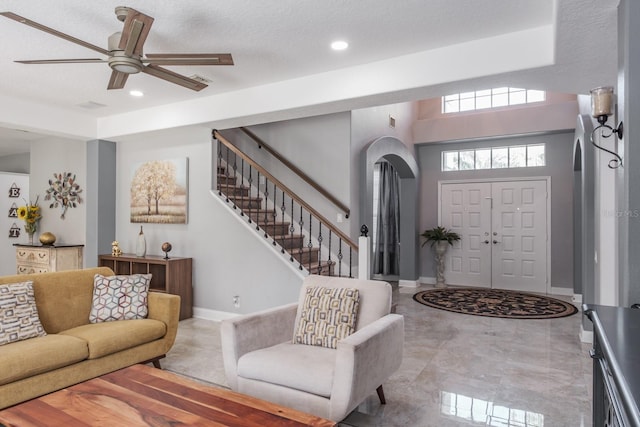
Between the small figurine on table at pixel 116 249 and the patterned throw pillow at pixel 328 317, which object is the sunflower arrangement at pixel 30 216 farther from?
the patterned throw pillow at pixel 328 317

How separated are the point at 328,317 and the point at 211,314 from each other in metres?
2.96

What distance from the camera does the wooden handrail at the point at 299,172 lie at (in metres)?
5.69

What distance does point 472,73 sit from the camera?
131 inches

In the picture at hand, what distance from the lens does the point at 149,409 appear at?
196 centimetres

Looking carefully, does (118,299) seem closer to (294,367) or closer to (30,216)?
(294,367)

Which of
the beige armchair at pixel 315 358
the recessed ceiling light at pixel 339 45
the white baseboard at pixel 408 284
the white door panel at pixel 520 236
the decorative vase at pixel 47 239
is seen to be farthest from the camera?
the white baseboard at pixel 408 284

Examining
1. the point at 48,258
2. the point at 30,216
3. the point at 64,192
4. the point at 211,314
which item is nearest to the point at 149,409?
the point at 211,314

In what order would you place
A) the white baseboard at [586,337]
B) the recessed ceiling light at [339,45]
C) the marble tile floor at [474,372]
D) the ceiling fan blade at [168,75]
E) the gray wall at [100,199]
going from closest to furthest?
1. the marble tile floor at [474,372]
2. the ceiling fan blade at [168,75]
3. the recessed ceiling light at [339,45]
4. the white baseboard at [586,337]
5. the gray wall at [100,199]

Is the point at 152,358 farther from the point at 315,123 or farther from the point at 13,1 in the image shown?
the point at 315,123

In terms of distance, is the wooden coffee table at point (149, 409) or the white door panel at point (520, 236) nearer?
the wooden coffee table at point (149, 409)

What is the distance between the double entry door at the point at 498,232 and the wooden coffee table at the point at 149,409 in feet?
22.1

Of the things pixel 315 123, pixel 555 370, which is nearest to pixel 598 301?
pixel 555 370

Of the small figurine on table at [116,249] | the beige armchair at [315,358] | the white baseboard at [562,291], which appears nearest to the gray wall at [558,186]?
the white baseboard at [562,291]

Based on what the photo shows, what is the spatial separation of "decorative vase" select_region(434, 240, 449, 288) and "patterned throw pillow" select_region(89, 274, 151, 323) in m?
5.68
